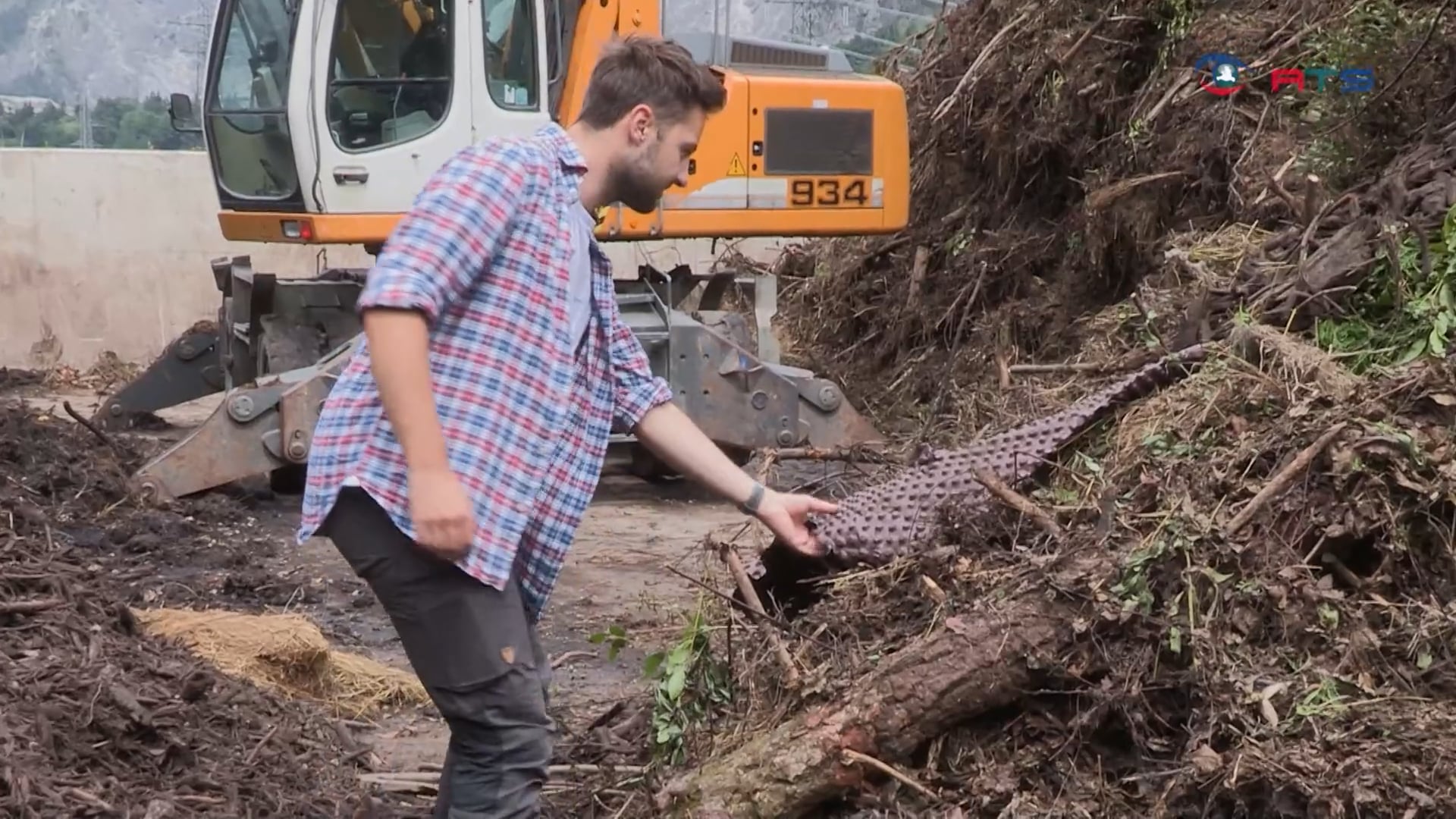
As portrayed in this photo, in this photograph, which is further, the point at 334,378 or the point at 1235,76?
the point at 1235,76

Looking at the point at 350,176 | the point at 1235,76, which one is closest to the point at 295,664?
the point at 350,176

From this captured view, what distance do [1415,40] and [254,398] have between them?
514 centimetres

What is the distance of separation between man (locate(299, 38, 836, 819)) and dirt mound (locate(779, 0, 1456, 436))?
306cm

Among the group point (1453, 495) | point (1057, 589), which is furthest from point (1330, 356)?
point (1057, 589)

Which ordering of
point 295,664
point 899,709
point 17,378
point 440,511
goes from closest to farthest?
point 440,511 → point 899,709 → point 295,664 → point 17,378

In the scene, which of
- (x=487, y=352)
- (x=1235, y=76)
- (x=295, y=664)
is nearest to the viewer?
(x=487, y=352)

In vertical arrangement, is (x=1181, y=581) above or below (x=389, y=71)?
below

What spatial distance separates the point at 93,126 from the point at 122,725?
16954 mm

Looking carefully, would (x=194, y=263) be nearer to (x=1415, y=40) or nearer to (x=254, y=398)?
(x=254, y=398)

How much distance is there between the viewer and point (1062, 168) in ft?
32.0

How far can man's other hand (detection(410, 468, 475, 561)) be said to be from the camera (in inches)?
104

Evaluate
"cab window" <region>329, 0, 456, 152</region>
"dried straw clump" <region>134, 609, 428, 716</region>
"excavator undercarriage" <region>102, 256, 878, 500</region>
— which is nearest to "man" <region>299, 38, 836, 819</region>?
"dried straw clump" <region>134, 609, 428, 716</region>

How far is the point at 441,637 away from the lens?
2877 mm

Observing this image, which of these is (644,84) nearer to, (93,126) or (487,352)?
(487,352)
